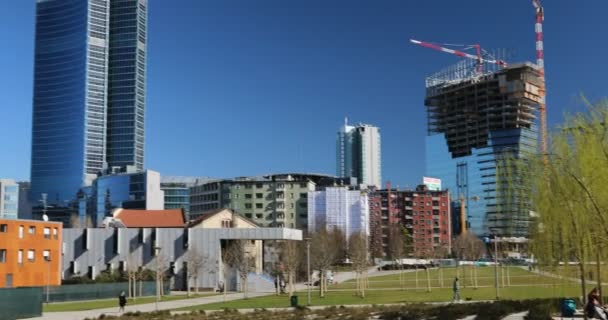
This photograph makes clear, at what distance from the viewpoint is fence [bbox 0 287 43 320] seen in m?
46.8

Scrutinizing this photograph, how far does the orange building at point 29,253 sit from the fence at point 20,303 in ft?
83.7

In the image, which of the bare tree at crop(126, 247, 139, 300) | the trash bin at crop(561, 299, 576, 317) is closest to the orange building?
the bare tree at crop(126, 247, 139, 300)

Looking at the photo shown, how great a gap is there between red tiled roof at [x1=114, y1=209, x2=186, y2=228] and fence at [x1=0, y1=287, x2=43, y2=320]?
58622 millimetres

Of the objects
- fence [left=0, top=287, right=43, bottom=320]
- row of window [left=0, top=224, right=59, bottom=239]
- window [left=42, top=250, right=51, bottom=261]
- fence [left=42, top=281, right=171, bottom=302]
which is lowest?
fence [left=42, top=281, right=171, bottom=302]

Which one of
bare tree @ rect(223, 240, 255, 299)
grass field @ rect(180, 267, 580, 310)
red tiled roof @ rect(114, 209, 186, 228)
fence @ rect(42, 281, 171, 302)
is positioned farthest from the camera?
red tiled roof @ rect(114, 209, 186, 228)

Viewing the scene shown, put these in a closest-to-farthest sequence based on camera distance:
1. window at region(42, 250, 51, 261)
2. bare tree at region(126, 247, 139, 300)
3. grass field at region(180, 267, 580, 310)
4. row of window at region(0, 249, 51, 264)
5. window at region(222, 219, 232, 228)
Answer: grass field at region(180, 267, 580, 310), bare tree at region(126, 247, 139, 300), row of window at region(0, 249, 51, 264), window at region(42, 250, 51, 261), window at region(222, 219, 232, 228)

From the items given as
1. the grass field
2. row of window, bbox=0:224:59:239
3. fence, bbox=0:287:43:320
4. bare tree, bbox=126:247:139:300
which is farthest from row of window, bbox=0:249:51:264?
the grass field

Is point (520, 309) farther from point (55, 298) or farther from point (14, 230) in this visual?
point (14, 230)

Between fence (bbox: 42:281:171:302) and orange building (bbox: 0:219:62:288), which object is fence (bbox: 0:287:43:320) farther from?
orange building (bbox: 0:219:62:288)

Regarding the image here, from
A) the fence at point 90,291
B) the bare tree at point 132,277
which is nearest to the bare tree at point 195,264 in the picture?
the fence at point 90,291

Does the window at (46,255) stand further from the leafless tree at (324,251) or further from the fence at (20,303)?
the fence at (20,303)

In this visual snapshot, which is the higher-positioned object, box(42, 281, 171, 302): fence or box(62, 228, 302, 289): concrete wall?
box(62, 228, 302, 289): concrete wall

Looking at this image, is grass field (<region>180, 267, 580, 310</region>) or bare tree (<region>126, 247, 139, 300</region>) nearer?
grass field (<region>180, 267, 580, 310</region>)

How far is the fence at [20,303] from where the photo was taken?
46750 millimetres
